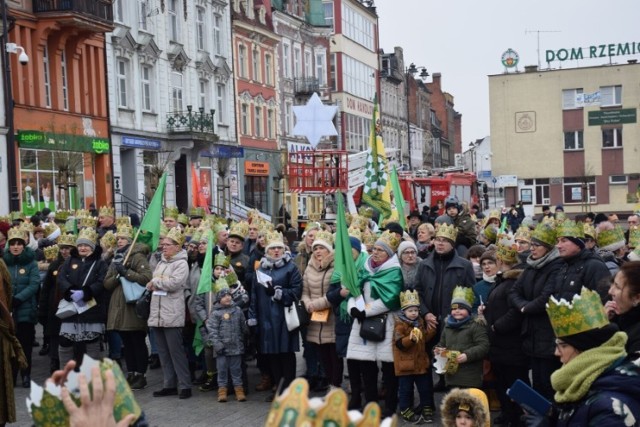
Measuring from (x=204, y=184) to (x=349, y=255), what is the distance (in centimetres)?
3087

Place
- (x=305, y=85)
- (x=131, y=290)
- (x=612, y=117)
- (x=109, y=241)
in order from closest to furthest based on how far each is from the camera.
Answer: (x=131, y=290) → (x=109, y=241) → (x=305, y=85) → (x=612, y=117)

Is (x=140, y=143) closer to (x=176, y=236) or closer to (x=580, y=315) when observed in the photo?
(x=176, y=236)

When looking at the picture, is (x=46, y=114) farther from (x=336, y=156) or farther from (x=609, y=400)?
(x=609, y=400)

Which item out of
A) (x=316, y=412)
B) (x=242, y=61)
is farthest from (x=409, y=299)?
(x=242, y=61)

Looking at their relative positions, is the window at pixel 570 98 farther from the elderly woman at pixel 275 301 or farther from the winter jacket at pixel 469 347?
the winter jacket at pixel 469 347

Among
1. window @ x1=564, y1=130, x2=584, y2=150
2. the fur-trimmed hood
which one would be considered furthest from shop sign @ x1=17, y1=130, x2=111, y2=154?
window @ x1=564, y1=130, x2=584, y2=150

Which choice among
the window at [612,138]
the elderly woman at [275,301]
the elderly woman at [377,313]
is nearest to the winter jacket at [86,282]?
the elderly woman at [275,301]

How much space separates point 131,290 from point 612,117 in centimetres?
5208

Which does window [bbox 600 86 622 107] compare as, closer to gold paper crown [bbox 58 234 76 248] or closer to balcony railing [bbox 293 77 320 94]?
balcony railing [bbox 293 77 320 94]

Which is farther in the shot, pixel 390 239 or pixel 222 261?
pixel 222 261

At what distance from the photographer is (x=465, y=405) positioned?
568 cm

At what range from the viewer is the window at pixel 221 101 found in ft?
138

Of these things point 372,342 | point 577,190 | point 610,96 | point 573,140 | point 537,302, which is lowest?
point 372,342

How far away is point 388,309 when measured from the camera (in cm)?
957
